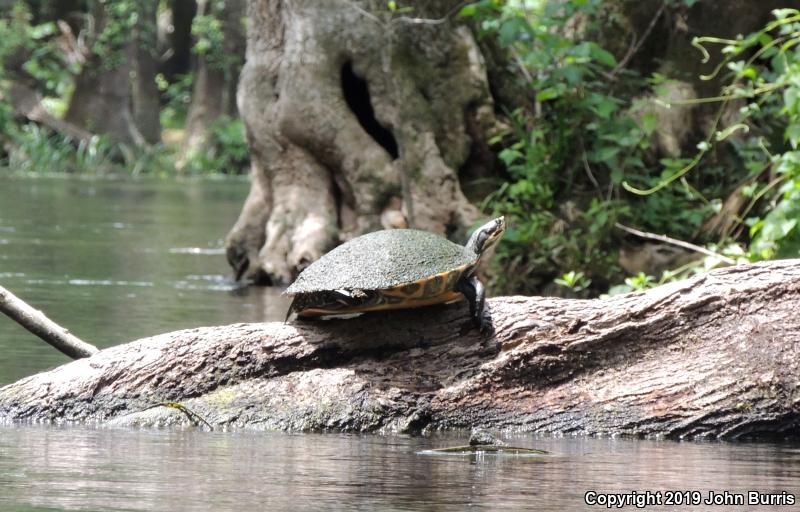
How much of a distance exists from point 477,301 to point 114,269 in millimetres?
7788

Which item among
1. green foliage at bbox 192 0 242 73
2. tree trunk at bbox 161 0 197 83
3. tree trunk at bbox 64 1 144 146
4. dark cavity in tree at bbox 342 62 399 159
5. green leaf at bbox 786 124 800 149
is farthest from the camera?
tree trunk at bbox 161 0 197 83

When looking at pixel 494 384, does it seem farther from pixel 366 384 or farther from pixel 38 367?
pixel 38 367

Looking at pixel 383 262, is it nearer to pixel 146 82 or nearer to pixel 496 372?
pixel 496 372

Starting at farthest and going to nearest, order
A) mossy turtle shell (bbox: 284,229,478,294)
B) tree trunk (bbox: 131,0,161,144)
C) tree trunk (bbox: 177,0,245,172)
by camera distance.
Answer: tree trunk (bbox: 131,0,161,144), tree trunk (bbox: 177,0,245,172), mossy turtle shell (bbox: 284,229,478,294)

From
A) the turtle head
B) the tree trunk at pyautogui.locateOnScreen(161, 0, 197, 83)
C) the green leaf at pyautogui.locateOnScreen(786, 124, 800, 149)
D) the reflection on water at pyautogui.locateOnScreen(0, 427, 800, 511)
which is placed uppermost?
the tree trunk at pyautogui.locateOnScreen(161, 0, 197, 83)

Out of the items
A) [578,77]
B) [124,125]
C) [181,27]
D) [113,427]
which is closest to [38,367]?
[113,427]

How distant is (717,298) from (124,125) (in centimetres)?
3223

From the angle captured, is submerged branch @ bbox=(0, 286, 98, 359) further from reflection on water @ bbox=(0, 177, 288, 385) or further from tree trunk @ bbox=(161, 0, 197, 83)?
tree trunk @ bbox=(161, 0, 197, 83)

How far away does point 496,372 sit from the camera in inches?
224

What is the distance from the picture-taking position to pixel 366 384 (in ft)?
18.5

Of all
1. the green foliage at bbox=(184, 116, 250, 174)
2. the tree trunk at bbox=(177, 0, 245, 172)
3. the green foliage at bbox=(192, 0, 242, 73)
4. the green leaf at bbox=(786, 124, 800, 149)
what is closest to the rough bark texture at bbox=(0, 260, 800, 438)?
the green leaf at bbox=(786, 124, 800, 149)

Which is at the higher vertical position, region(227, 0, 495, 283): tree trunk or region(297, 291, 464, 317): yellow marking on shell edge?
region(227, 0, 495, 283): tree trunk

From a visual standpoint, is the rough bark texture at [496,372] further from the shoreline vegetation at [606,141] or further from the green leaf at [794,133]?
the shoreline vegetation at [606,141]

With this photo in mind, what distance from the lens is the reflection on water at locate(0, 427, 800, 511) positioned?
4.05 metres
